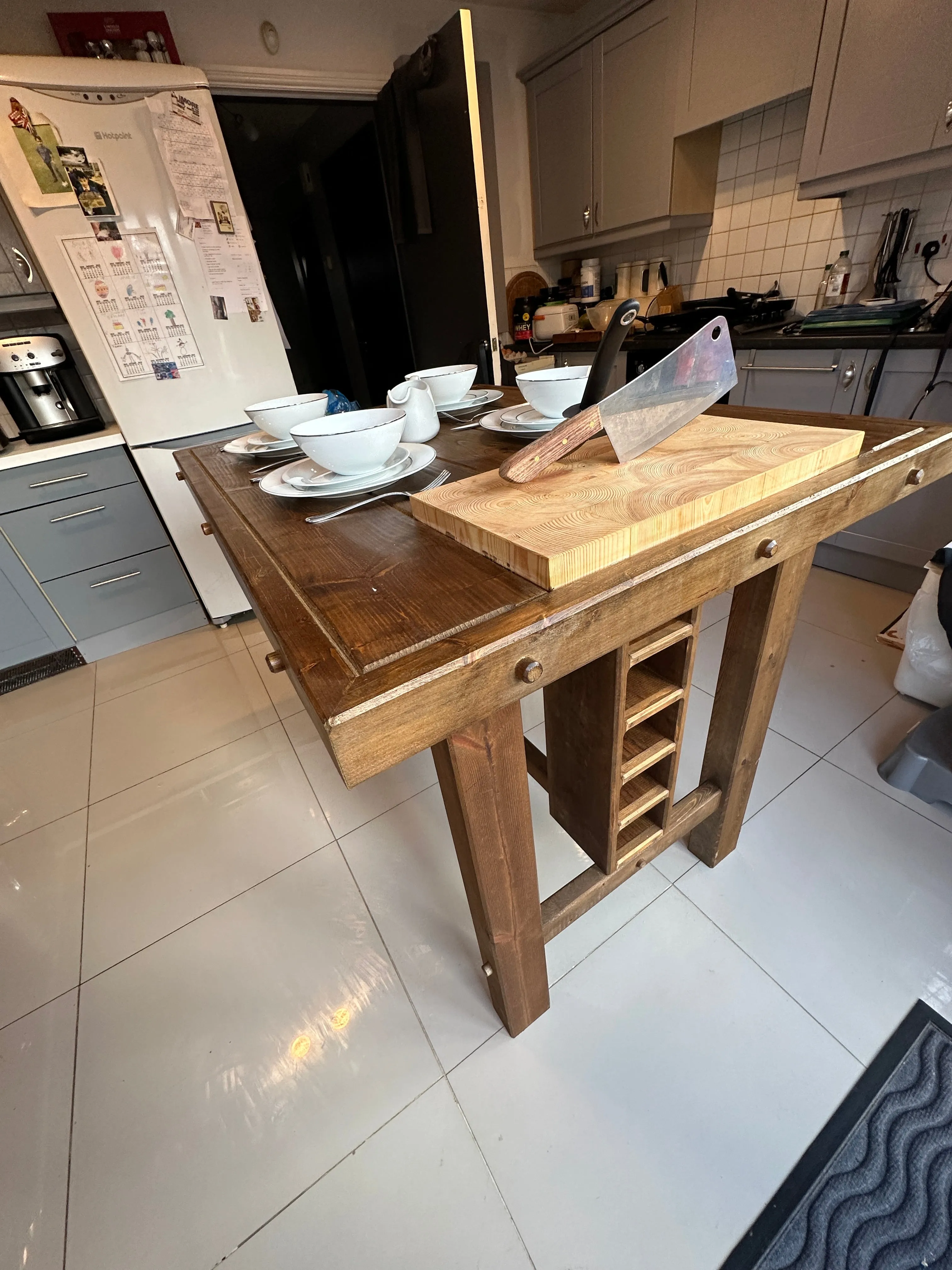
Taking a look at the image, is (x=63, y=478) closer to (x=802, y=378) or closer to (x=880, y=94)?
(x=802, y=378)

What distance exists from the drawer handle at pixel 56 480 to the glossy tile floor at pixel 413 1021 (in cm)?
112

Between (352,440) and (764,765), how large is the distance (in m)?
1.25

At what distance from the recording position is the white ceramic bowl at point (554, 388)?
0.76 meters

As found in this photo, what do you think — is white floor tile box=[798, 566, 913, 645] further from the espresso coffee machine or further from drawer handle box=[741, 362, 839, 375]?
the espresso coffee machine

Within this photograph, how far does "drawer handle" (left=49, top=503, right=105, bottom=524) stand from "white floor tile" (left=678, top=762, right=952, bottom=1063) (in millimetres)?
2282

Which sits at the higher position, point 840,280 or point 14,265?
point 14,265

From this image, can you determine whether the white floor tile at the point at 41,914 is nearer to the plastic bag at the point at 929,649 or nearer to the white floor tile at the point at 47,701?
the white floor tile at the point at 47,701

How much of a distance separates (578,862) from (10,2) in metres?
3.23

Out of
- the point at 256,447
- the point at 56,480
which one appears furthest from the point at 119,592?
the point at 256,447

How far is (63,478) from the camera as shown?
186 centimetres

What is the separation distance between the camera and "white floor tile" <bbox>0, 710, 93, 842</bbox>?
1.46 meters

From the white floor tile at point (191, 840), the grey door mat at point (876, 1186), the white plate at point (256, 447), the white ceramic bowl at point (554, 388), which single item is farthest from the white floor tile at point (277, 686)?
the grey door mat at point (876, 1186)

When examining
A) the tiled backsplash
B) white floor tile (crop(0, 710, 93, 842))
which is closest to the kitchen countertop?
white floor tile (crop(0, 710, 93, 842))

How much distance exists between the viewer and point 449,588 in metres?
0.45
